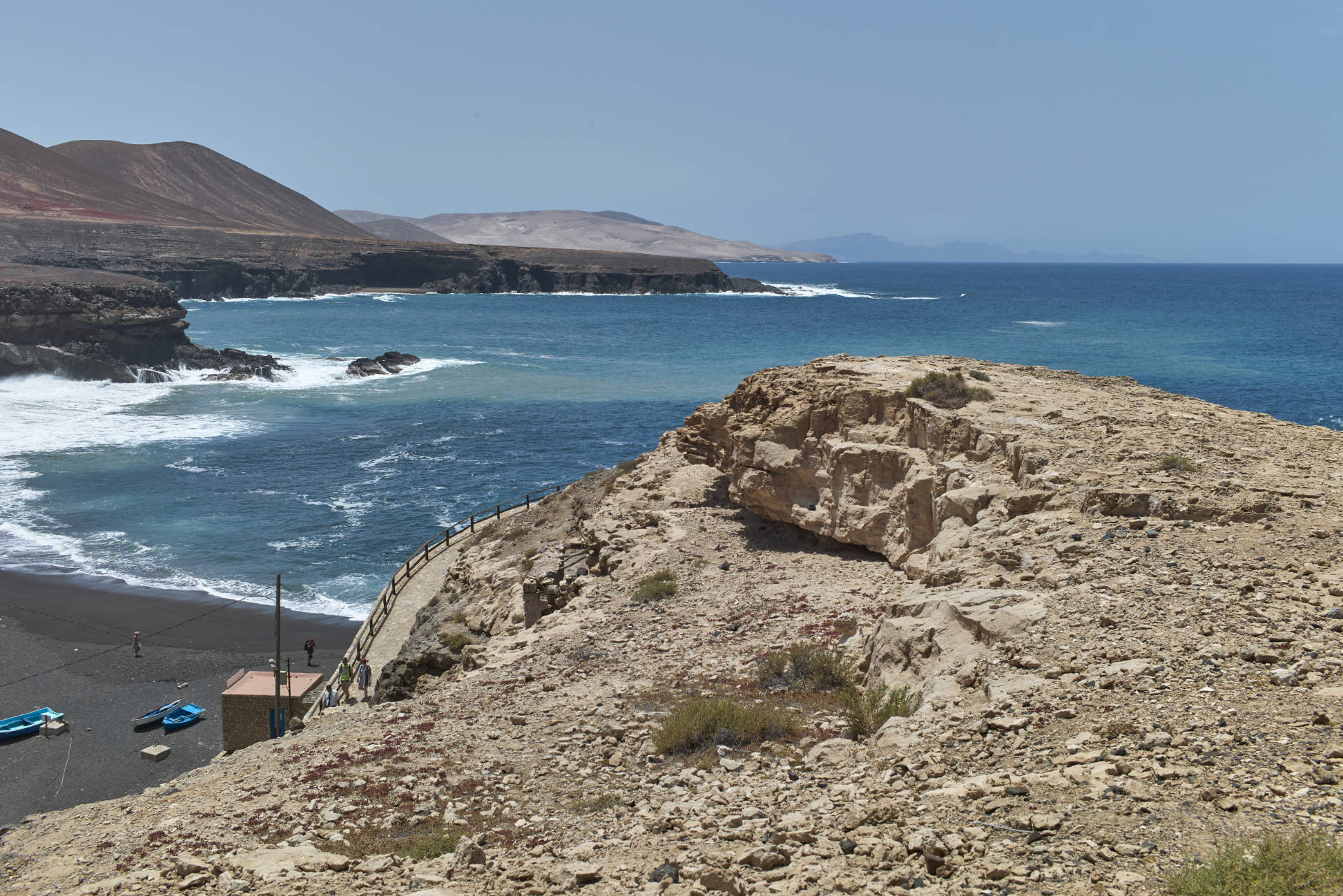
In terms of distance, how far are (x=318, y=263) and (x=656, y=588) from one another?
488 feet

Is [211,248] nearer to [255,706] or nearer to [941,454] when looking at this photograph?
[255,706]

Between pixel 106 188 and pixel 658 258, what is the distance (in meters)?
94.5

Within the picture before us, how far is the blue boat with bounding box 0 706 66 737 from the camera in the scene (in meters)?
20.6

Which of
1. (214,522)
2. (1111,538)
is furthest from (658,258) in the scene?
(1111,538)

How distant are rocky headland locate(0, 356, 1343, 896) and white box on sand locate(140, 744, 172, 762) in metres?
7.98

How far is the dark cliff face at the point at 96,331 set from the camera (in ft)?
209

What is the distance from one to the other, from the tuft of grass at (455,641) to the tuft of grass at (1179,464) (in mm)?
11080

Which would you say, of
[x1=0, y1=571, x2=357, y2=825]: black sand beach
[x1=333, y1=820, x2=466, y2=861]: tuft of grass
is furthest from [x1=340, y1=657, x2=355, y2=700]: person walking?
[x1=333, y1=820, x2=466, y2=861]: tuft of grass

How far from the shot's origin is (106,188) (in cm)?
15162

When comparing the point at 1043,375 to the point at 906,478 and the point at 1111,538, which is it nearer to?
the point at 906,478

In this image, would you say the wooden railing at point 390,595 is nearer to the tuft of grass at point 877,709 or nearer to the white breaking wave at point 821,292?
the tuft of grass at point 877,709

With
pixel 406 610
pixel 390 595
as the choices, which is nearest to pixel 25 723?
pixel 390 595

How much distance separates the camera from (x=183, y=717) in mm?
21438

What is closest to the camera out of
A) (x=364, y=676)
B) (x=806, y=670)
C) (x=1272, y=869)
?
(x=1272, y=869)
